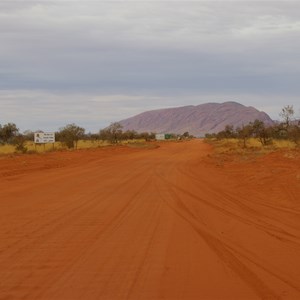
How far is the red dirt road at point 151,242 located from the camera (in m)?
6.56

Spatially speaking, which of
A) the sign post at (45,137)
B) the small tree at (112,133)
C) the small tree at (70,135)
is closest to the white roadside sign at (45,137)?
the sign post at (45,137)

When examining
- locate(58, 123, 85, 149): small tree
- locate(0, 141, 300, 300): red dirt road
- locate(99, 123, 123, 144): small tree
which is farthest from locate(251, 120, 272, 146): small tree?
locate(0, 141, 300, 300): red dirt road

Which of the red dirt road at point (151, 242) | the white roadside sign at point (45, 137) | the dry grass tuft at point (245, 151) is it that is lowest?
the red dirt road at point (151, 242)

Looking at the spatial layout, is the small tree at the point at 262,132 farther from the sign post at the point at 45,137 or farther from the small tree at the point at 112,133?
the small tree at the point at 112,133

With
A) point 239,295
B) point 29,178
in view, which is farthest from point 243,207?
point 29,178

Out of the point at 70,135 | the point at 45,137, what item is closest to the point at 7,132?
the point at 70,135

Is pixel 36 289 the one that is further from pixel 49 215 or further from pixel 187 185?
pixel 187 185

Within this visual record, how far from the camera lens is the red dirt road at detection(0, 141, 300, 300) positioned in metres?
6.56

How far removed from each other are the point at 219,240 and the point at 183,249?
97cm

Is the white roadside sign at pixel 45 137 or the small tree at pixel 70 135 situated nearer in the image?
the white roadside sign at pixel 45 137

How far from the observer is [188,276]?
277 inches

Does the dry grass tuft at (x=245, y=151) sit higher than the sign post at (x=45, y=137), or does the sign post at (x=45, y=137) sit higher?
the sign post at (x=45, y=137)

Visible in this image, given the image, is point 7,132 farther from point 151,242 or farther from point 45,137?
point 151,242

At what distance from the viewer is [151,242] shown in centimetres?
926
